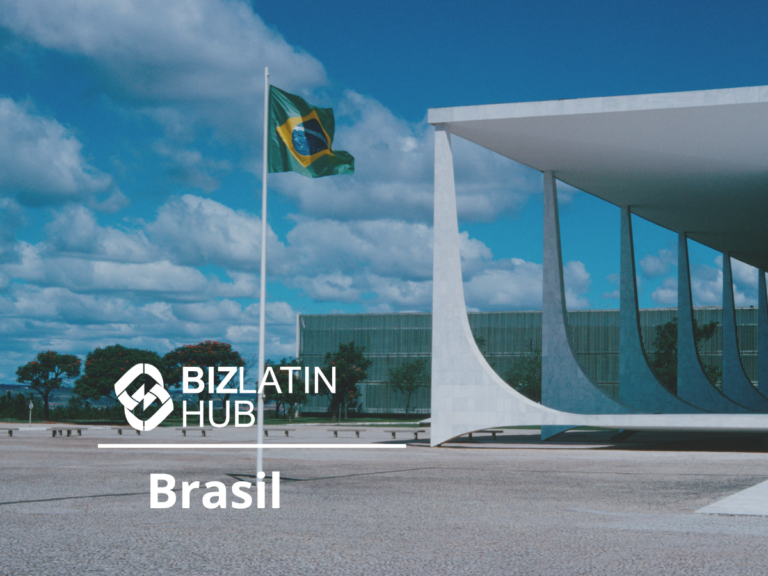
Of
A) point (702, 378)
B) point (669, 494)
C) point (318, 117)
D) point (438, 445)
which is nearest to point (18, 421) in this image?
point (438, 445)

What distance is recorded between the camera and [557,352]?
3212cm

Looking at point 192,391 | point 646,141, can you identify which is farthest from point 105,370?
point 646,141

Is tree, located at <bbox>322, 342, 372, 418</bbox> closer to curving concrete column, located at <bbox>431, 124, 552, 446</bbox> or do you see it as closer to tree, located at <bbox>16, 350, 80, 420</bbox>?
tree, located at <bbox>16, 350, 80, 420</bbox>

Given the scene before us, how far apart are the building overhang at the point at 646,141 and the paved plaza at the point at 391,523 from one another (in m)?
11.2

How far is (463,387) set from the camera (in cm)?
2725

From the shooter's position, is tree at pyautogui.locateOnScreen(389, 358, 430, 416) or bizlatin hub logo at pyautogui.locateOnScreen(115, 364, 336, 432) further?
tree at pyautogui.locateOnScreen(389, 358, 430, 416)

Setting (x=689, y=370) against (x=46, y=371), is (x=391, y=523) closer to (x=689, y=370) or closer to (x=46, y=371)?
(x=689, y=370)

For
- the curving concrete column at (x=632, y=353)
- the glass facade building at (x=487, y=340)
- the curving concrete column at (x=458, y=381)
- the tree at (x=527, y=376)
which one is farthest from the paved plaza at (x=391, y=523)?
the glass facade building at (x=487, y=340)

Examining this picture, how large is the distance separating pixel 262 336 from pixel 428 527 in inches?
222

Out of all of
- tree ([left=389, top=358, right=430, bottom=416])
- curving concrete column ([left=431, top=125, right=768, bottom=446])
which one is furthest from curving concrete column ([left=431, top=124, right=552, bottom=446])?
tree ([left=389, top=358, right=430, bottom=416])

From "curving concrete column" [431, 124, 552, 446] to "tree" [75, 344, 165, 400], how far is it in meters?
36.8

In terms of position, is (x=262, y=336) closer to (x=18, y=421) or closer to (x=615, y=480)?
(x=615, y=480)

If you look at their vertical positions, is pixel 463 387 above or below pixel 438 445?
above

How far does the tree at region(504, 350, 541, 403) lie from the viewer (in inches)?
2544
